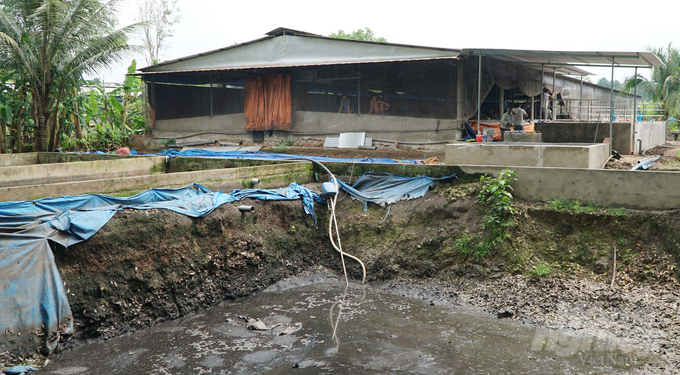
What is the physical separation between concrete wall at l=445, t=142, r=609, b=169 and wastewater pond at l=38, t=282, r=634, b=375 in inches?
139

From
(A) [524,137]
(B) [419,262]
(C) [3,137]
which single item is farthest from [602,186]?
(C) [3,137]

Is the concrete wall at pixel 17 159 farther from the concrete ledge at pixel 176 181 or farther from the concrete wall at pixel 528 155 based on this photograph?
the concrete wall at pixel 528 155

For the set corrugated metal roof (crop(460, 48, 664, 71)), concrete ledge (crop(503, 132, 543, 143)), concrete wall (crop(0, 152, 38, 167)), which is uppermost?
corrugated metal roof (crop(460, 48, 664, 71))

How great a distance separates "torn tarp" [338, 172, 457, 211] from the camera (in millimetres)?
9945

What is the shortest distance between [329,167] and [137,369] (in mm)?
6296

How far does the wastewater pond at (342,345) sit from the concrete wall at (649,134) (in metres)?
9.91

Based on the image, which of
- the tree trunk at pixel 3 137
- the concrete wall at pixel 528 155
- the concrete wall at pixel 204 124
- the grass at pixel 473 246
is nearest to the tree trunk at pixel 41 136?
the tree trunk at pixel 3 137

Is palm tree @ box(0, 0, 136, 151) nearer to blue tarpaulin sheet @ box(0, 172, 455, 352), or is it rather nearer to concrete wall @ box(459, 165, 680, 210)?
blue tarpaulin sheet @ box(0, 172, 455, 352)

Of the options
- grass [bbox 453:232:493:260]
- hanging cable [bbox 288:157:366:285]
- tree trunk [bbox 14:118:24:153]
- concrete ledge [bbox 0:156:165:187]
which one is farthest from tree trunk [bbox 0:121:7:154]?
grass [bbox 453:232:493:260]

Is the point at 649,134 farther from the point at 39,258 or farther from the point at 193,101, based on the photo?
the point at 39,258

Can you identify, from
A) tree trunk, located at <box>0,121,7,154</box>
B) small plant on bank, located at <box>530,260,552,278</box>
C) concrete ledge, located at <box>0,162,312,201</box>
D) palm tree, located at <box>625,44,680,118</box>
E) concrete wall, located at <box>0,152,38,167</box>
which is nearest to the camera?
concrete ledge, located at <box>0,162,312,201</box>

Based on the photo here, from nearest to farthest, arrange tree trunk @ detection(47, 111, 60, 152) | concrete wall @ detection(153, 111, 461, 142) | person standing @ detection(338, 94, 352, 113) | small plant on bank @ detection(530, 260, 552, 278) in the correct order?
1. small plant on bank @ detection(530, 260, 552, 278)
2. concrete wall @ detection(153, 111, 461, 142)
3. tree trunk @ detection(47, 111, 60, 152)
4. person standing @ detection(338, 94, 352, 113)

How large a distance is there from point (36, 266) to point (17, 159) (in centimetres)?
870

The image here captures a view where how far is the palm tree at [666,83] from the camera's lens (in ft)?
96.9
